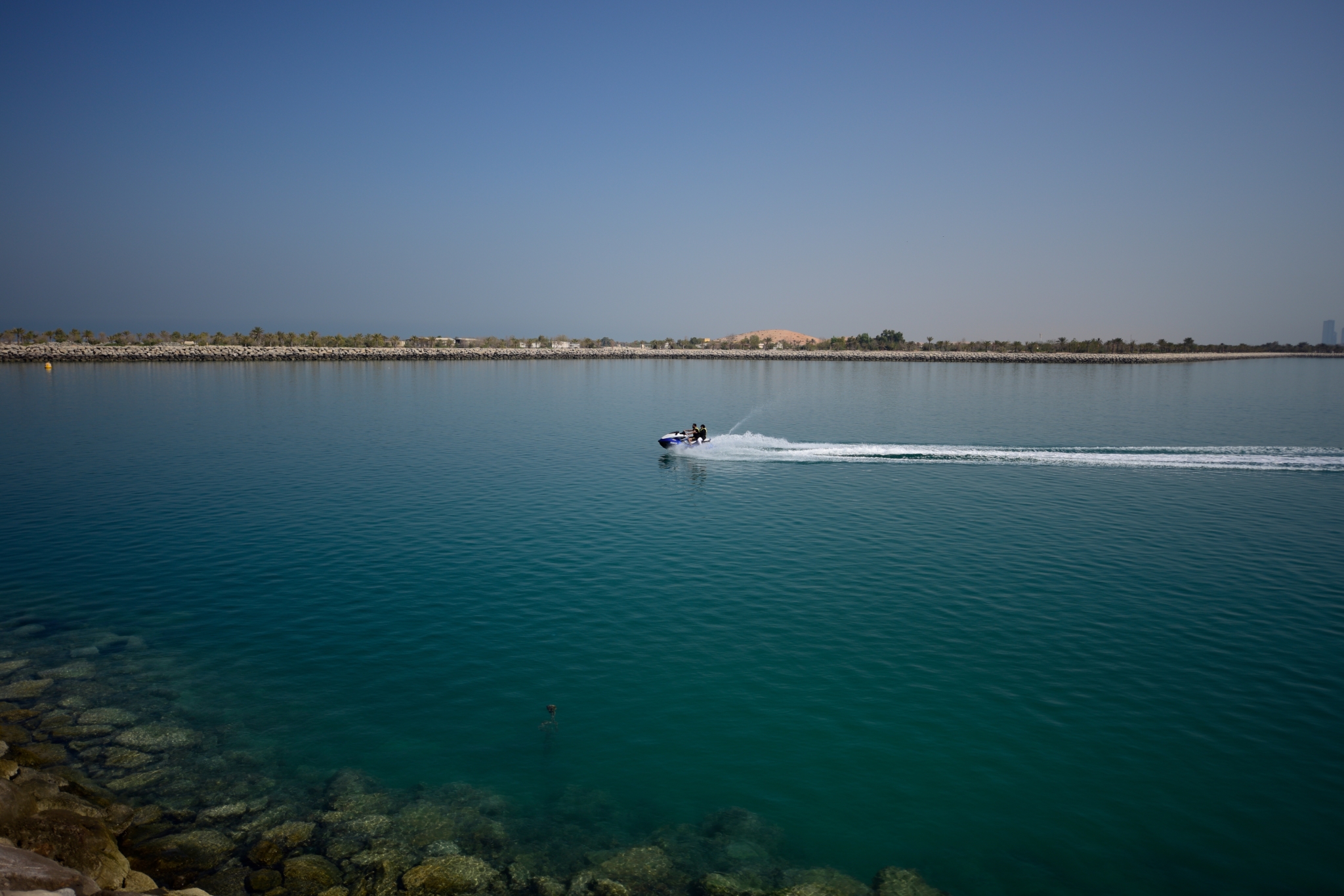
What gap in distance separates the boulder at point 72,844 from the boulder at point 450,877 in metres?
4.02

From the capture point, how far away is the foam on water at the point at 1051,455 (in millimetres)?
47062

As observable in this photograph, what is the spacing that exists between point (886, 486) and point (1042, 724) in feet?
81.3

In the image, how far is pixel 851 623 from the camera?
21172 millimetres

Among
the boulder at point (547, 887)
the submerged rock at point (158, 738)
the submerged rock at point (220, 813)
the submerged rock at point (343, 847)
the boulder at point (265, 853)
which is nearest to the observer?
the boulder at point (547, 887)

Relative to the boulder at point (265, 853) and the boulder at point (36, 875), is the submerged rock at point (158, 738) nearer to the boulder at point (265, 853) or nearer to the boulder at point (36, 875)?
the boulder at point (265, 853)

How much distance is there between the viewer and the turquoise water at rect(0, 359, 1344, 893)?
1366 centimetres

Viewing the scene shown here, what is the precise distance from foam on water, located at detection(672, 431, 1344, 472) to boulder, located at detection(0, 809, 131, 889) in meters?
40.9

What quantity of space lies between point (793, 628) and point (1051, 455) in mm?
36620

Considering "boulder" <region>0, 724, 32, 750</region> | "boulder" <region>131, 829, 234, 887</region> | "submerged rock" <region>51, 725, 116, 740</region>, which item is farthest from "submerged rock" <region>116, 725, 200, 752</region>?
"boulder" <region>131, 829, 234, 887</region>

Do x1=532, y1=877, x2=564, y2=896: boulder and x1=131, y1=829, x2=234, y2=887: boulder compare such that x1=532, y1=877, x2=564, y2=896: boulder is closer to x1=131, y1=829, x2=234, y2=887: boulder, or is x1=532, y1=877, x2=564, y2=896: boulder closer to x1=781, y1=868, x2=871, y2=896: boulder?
x1=781, y1=868, x2=871, y2=896: boulder

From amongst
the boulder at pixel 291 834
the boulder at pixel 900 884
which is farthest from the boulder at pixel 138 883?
the boulder at pixel 900 884

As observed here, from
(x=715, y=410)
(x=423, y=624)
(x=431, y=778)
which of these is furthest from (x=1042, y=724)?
(x=715, y=410)

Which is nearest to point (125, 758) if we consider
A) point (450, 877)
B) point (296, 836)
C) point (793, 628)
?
point (296, 836)

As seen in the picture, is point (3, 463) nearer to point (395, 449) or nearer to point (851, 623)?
point (395, 449)
